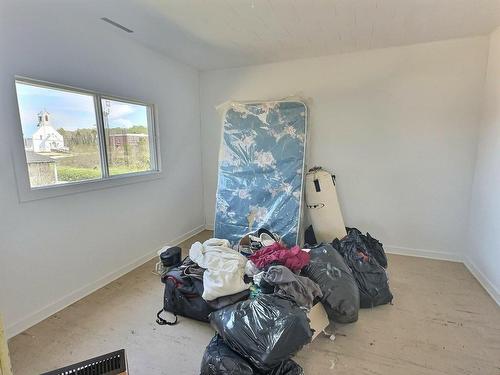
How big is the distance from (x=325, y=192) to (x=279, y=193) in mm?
535

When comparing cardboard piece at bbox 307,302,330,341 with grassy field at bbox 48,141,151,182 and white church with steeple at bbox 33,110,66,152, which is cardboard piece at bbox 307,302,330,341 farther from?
white church with steeple at bbox 33,110,66,152

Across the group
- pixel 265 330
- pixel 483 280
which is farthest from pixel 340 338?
pixel 483 280

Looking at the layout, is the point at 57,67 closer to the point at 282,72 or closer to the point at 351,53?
the point at 282,72

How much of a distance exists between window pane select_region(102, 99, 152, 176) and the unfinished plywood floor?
1.26 metres

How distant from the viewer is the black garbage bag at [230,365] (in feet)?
4.57

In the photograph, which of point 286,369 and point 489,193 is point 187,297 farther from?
point 489,193

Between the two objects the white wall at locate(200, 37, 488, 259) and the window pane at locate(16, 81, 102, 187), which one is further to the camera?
the white wall at locate(200, 37, 488, 259)

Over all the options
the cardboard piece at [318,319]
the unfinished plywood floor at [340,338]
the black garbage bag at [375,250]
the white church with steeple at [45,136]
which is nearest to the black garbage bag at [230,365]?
the unfinished plywood floor at [340,338]

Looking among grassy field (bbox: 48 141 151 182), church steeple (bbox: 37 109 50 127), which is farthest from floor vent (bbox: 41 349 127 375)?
church steeple (bbox: 37 109 50 127)

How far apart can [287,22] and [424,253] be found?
285 centimetres

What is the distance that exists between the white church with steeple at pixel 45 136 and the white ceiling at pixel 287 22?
0.80 meters

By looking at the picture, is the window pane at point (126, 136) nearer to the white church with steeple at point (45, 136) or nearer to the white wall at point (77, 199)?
the white wall at point (77, 199)

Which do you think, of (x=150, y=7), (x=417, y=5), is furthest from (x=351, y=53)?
(x=150, y=7)

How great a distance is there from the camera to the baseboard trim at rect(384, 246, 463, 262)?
2.97 m
